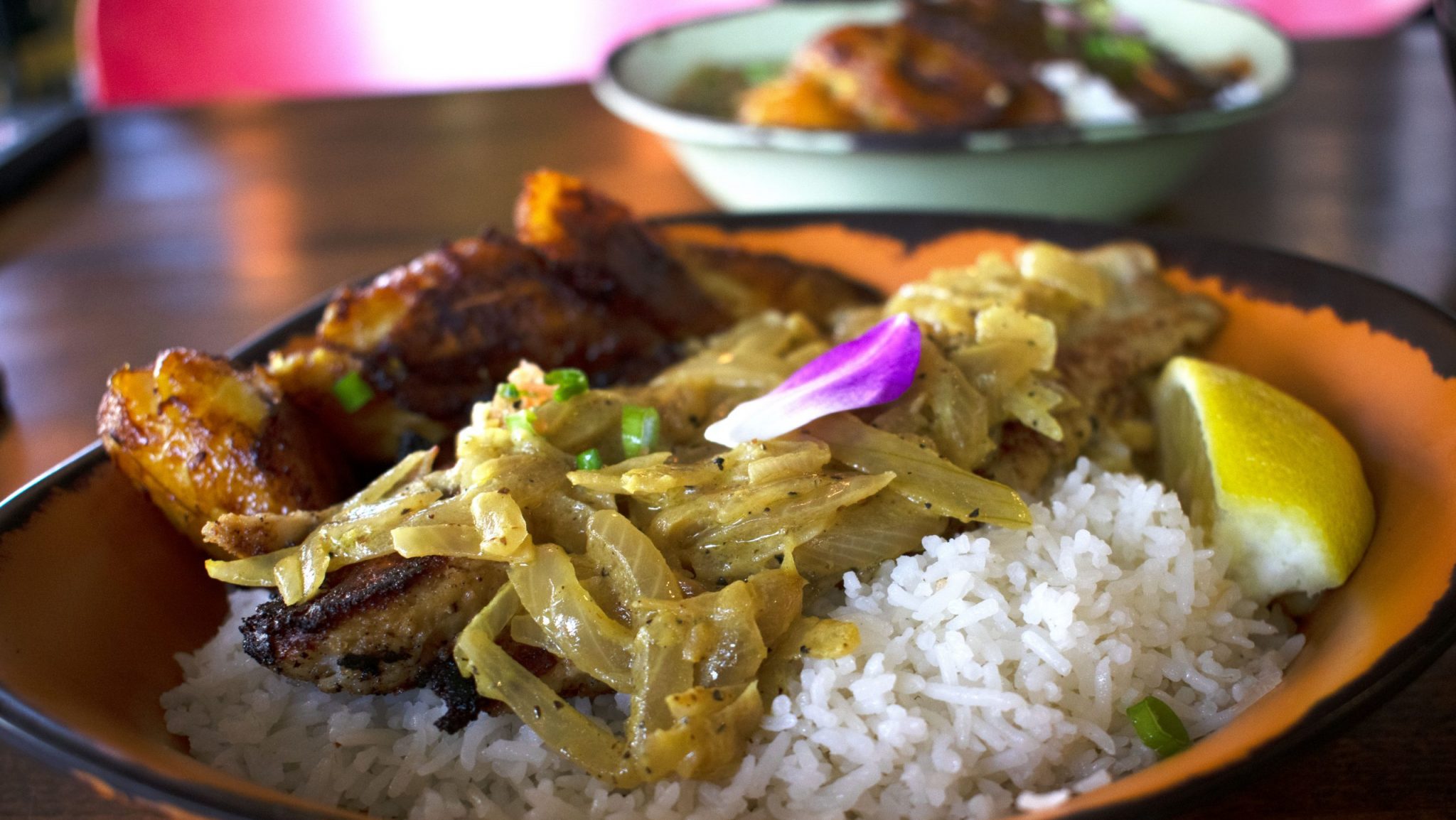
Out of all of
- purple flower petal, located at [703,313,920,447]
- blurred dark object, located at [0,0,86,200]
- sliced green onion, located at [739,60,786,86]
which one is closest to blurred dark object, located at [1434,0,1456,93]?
sliced green onion, located at [739,60,786,86]

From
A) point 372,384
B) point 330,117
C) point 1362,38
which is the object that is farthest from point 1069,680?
point 1362,38

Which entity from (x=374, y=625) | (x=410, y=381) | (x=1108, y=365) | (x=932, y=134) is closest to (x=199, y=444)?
(x=410, y=381)

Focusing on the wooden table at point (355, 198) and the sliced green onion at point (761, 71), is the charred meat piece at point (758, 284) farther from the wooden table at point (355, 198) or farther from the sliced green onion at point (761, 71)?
the sliced green onion at point (761, 71)

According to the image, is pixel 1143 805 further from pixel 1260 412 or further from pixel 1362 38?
pixel 1362 38

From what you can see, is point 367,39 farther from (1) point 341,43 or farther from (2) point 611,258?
(2) point 611,258

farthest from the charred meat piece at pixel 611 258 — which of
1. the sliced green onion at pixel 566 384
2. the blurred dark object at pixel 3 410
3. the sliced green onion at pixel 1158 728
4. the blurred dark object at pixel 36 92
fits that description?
the blurred dark object at pixel 36 92

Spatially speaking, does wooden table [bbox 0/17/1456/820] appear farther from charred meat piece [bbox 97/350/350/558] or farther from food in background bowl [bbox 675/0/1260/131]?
charred meat piece [bbox 97/350/350/558]
